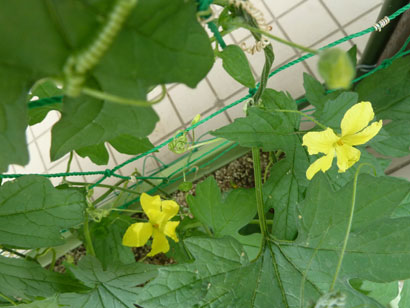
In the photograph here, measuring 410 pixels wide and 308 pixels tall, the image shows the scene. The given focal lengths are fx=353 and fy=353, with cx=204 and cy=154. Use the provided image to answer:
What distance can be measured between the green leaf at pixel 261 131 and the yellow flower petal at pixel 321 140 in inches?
3.6

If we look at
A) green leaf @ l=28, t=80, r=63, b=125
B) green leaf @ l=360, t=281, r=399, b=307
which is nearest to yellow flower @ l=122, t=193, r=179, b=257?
green leaf @ l=28, t=80, r=63, b=125

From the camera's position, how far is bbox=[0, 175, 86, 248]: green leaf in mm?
586

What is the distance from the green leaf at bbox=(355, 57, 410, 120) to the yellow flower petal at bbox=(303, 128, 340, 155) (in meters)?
0.37

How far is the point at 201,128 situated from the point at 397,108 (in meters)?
0.70

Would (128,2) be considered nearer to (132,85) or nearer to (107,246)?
(132,85)

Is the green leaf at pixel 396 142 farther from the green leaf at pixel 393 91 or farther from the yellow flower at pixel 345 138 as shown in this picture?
the yellow flower at pixel 345 138

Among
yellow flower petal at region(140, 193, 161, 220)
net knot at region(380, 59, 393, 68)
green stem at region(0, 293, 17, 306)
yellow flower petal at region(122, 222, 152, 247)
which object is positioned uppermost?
net knot at region(380, 59, 393, 68)

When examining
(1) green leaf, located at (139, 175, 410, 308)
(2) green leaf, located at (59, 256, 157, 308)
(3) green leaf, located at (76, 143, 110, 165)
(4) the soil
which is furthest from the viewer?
(4) the soil

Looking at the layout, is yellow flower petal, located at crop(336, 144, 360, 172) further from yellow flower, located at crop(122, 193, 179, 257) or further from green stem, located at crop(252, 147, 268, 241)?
yellow flower, located at crop(122, 193, 179, 257)

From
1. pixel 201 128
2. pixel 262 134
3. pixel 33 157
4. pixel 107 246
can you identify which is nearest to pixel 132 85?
pixel 262 134

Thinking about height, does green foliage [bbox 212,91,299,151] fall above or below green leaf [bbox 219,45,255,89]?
below

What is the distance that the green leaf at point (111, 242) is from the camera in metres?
0.91

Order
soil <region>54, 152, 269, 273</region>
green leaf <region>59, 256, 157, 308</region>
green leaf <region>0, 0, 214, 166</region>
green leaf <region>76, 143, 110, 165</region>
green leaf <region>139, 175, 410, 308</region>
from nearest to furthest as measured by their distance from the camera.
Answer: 1. green leaf <region>0, 0, 214, 166</region>
2. green leaf <region>139, 175, 410, 308</region>
3. green leaf <region>59, 256, 157, 308</region>
4. green leaf <region>76, 143, 110, 165</region>
5. soil <region>54, 152, 269, 273</region>

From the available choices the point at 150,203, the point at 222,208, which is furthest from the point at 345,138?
the point at 150,203
